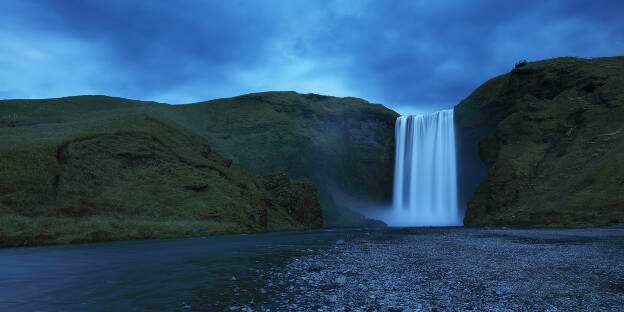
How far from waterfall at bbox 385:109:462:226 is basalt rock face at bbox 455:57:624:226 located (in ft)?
34.7

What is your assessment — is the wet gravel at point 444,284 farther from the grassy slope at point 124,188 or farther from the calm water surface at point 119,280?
the grassy slope at point 124,188

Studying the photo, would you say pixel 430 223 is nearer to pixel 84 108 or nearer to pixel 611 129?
pixel 611 129

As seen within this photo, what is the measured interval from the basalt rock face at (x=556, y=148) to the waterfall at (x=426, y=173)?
34.7 feet

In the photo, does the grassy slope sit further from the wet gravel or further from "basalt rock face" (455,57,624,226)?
"basalt rock face" (455,57,624,226)

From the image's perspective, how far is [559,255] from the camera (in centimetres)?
1653

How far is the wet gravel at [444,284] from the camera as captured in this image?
8.48 m

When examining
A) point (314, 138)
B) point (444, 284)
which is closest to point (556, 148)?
point (444, 284)

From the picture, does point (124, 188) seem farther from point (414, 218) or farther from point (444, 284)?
point (414, 218)

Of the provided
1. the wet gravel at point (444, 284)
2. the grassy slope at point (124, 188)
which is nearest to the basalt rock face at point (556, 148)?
the wet gravel at point (444, 284)

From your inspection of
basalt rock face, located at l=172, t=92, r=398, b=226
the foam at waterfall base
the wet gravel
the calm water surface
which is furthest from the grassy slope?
the foam at waterfall base

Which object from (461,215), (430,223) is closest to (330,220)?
(430,223)

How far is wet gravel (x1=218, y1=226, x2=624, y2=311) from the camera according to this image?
848 centimetres

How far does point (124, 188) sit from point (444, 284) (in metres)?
37.4

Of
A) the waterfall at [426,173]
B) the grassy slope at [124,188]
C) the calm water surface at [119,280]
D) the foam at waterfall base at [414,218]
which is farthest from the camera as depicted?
the waterfall at [426,173]
